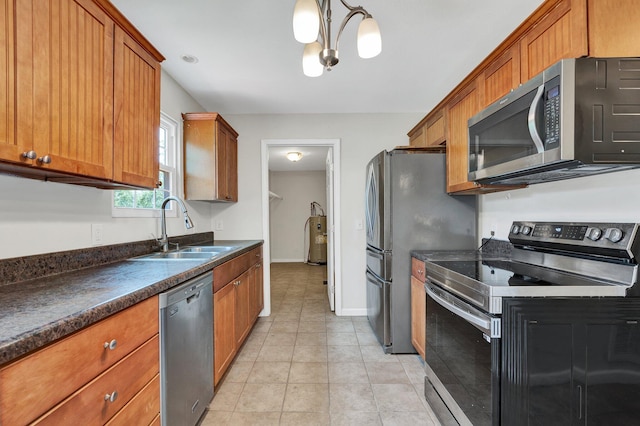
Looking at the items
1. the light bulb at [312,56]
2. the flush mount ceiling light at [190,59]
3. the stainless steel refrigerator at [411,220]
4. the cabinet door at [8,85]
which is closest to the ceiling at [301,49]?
the flush mount ceiling light at [190,59]

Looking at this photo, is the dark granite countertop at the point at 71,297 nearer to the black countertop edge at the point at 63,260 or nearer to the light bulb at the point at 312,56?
the black countertop edge at the point at 63,260

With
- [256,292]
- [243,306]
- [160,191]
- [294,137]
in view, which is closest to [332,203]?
[294,137]

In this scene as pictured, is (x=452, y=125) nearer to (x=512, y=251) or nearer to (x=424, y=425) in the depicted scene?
(x=512, y=251)

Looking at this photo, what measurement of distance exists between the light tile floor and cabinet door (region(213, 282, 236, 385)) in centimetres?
18

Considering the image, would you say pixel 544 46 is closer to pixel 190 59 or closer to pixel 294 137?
pixel 190 59

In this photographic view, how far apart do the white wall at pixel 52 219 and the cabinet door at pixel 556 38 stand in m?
2.51

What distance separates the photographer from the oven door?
1206 mm

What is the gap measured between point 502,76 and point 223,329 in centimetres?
245

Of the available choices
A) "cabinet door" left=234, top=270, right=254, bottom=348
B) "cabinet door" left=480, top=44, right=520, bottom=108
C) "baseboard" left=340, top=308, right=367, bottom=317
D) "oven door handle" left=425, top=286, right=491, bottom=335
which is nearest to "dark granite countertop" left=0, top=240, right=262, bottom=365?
"cabinet door" left=234, top=270, right=254, bottom=348

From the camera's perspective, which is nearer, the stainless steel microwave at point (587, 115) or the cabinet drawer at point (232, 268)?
the stainless steel microwave at point (587, 115)

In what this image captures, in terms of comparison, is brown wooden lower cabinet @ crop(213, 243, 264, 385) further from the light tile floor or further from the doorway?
the doorway

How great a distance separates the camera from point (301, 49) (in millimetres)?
2166

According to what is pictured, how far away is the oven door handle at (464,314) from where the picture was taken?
4.00 ft

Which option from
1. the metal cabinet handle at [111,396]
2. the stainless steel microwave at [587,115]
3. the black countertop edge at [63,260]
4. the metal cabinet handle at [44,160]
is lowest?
the metal cabinet handle at [111,396]
